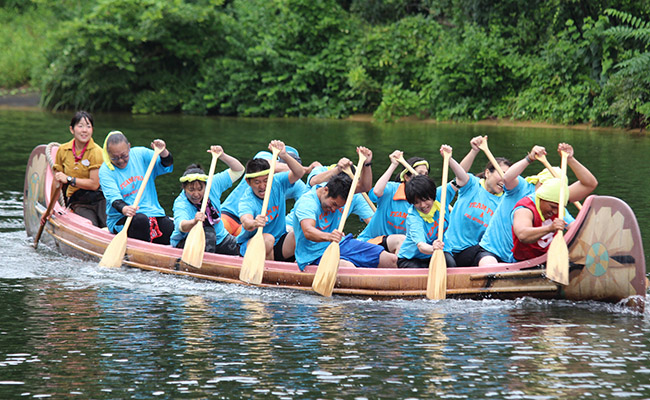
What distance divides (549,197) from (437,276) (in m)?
1.18

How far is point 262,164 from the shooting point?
934cm

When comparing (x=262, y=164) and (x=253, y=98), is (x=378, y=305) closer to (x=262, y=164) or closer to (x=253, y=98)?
(x=262, y=164)

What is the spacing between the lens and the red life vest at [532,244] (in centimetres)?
822

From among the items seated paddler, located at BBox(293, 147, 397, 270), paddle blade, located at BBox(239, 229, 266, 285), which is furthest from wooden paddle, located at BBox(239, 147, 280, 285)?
seated paddler, located at BBox(293, 147, 397, 270)

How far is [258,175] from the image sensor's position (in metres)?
9.32

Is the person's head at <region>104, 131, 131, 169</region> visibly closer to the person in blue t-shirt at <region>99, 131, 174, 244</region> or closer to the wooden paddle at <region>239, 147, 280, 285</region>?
the person in blue t-shirt at <region>99, 131, 174, 244</region>

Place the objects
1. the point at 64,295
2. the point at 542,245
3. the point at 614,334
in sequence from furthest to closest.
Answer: the point at 64,295, the point at 542,245, the point at 614,334

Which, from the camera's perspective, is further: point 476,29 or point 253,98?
point 253,98

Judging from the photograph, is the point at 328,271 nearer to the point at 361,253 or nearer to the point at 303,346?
the point at 361,253

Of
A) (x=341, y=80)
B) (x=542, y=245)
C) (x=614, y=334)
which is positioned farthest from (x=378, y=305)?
(x=341, y=80)

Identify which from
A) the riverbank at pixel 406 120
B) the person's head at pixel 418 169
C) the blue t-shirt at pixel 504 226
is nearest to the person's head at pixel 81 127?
the person's head at pixel 418 169

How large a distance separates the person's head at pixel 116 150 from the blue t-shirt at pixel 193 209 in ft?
2.48

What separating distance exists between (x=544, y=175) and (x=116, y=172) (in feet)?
14.3

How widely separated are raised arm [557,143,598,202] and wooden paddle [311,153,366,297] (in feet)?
6.05
